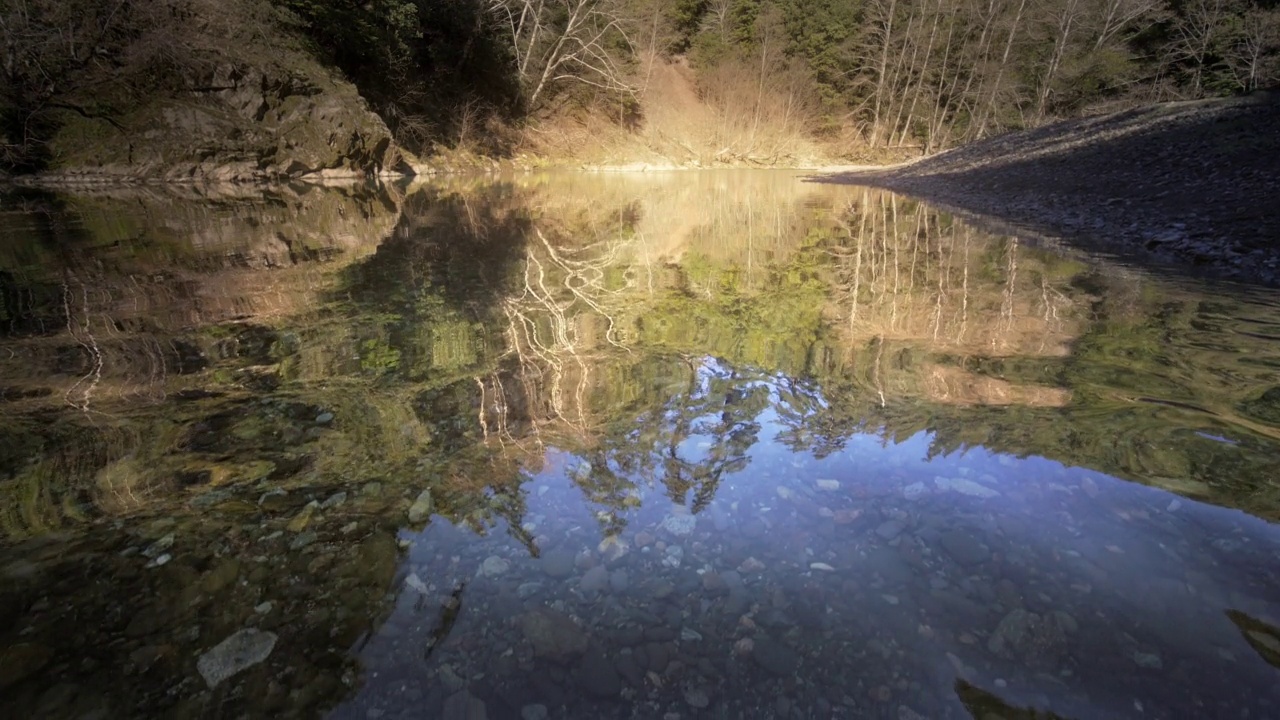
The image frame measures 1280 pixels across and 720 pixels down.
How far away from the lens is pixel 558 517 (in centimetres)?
203

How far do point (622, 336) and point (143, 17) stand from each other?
21.2 meters

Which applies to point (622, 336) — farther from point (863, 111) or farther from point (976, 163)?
point (863, 111)

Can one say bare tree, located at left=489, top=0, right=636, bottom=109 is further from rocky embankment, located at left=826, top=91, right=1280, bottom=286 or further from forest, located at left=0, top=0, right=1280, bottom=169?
rocky embankment, located at left=826, top=91, right=1280, bottom=286

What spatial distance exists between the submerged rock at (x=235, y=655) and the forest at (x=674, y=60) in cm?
2000

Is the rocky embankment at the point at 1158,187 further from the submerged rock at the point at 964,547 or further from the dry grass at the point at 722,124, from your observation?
the dry grass at the point at 722,124

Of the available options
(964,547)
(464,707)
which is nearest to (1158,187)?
(964,547)

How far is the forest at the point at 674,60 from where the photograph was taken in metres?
16.2

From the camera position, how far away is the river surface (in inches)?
55.6

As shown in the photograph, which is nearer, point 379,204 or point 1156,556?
point 1156,556

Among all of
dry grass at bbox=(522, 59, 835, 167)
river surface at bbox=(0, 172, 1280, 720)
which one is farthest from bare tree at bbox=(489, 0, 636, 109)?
river surface at bbox=(0, 172, 1280, 720)

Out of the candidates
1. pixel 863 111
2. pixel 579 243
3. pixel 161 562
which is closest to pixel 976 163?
pixel 579 243

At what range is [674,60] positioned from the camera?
130ft

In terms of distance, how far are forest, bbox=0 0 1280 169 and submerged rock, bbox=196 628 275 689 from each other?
20002 mm

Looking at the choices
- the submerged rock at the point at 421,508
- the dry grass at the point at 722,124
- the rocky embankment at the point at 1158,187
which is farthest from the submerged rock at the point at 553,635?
the dry grass at the point at 722,124
